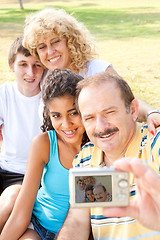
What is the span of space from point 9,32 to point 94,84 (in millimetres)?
12813

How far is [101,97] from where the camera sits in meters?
2.13

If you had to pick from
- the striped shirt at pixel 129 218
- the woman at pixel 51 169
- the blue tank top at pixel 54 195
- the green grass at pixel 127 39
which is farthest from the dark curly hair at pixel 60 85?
the green grass at pixel 127 39

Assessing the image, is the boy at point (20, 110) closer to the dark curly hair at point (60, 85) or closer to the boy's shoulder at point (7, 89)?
the boy's shoulder at point (7, 89)

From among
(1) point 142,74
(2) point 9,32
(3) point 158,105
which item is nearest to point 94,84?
(3) point 158,105

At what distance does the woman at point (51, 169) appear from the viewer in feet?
8.27

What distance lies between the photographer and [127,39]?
12102mm

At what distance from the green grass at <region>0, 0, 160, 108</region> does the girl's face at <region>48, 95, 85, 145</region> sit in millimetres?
2080

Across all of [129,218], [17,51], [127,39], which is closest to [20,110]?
[17,51]

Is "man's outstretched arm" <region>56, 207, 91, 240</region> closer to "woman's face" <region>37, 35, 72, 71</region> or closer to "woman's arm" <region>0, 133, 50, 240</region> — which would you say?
"woman's arm" <region>0, 133, 50, 240</region>

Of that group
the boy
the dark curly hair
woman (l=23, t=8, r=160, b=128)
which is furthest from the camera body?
woman (l=23, t=8, r=160, b=128)

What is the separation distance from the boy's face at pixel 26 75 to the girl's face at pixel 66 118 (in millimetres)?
924

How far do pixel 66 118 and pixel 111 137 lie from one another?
1.79ft

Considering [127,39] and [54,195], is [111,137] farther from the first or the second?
[127,39]

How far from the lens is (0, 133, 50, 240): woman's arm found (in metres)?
2.48
